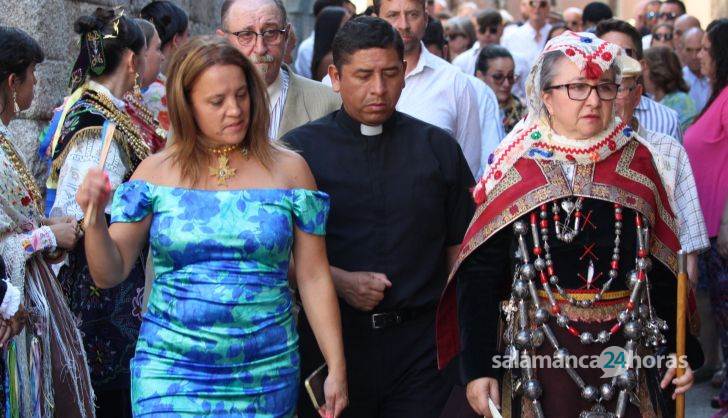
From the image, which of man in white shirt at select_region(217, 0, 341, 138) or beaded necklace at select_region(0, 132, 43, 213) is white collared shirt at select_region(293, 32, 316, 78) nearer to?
man in white shirt at select_region(217, 0, 341, 138)

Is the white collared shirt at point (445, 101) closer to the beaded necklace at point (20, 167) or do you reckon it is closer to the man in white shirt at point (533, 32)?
the beaded necklace at point (20, 167)

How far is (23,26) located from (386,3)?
2.04 meters

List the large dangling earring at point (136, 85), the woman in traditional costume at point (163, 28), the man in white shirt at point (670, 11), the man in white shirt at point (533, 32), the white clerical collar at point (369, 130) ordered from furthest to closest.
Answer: the man in white shirt at point (670, 11)
the man in white shirt at point (533, 32)
the woman in traditional costume at point (163, 28)
the large dangling earring at point (136, 85)
the white clerical collar at point (369, 130)

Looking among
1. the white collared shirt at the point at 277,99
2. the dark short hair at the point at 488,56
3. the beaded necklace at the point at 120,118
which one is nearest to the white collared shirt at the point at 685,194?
the white collared shirt at the point at 277,99

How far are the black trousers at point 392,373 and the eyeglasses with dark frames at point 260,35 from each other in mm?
1668

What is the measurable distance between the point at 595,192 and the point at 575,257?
0.77 feet

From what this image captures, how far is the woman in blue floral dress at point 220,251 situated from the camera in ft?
13.6

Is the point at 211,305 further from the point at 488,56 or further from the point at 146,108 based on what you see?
the point at 488,56

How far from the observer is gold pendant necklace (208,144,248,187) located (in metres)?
4.30

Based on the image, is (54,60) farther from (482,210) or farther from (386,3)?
(482,210)

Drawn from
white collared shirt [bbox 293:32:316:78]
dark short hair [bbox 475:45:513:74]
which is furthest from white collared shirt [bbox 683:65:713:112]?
white collared shirt [bbox 293:32:316:78]

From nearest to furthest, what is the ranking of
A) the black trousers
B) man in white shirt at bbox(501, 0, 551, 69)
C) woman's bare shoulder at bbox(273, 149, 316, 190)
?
1. woman's bare shoulder at bbox(273, 149, 316, 190)
2. the black trousers
3. man in white shirt at bbox(501, 0, 551, 69)

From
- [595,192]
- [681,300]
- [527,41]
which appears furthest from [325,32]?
[681,300]

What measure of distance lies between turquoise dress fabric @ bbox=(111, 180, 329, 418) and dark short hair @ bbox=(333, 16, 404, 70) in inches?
36.9
